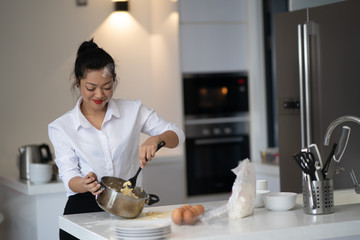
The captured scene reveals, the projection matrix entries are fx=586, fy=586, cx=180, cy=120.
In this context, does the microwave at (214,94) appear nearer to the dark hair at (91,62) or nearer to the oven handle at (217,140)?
the oven handle at (217,140)

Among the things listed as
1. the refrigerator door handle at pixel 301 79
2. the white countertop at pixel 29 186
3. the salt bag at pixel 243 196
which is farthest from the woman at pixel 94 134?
the refrigerator door handle at pixel 301 79

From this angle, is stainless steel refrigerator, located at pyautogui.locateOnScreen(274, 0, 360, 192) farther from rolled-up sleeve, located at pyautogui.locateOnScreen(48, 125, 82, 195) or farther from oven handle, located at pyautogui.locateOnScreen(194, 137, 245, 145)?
rolled-up sleeve, located at pyautogui.locateOnScreen(48, 125, 82, 195)

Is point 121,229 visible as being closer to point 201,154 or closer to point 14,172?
point 14,172

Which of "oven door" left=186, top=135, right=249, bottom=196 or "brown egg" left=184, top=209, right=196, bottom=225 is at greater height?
"brown egg" left=184, top=209, right=196, bottom=225

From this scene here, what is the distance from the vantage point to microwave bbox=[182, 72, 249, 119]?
485 centimetres

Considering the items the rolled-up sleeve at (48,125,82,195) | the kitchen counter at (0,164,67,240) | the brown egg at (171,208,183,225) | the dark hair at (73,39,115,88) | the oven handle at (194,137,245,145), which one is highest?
the dark hair at (73,39,115,88)

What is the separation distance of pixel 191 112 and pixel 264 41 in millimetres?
949

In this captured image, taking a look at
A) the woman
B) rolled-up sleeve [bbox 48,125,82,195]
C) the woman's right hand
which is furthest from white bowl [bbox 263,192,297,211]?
rolled-up sleeve [bbox 48,125,82,195]

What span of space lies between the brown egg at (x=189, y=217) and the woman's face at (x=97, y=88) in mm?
672

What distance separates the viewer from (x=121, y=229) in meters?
1.78

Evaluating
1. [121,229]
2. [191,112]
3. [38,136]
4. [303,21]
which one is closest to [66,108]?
[38,136]

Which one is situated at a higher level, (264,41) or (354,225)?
(264,41)

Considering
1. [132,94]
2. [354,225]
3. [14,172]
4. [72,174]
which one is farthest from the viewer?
[132,94]

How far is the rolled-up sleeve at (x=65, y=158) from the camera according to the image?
7.71ft
